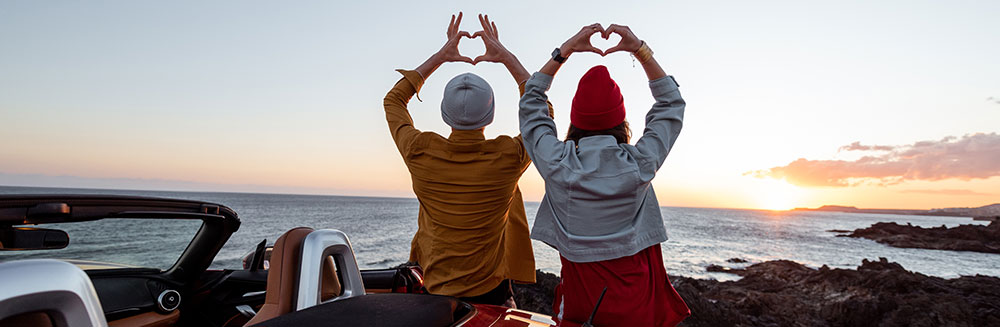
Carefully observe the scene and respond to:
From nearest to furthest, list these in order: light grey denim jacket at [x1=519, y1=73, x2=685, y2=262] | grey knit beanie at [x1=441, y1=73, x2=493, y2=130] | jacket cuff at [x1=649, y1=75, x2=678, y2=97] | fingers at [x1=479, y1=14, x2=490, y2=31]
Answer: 1. light grey denim jacket at [x1=519, y1=73, x2=685, y2=262]
2. jacket cuff at [x1=649, y1=75, x2=678, y2=97]
3. grey knit beanie at [x1=441, y1=73, x2=493, y2=130]
4. fingers at [x1=479, y1=14, x2=490, y2=31]

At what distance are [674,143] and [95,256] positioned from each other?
34.4 m

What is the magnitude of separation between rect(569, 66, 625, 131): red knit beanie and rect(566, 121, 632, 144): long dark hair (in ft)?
0.05

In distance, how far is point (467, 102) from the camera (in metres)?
2.54

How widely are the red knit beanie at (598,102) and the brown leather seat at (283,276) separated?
1.24 meters

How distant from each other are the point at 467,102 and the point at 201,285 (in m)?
2.31

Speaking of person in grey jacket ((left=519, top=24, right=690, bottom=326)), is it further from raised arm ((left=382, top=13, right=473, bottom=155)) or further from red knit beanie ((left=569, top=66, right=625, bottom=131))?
raised arm ((left=382, top=13, right=473, bottom=155))

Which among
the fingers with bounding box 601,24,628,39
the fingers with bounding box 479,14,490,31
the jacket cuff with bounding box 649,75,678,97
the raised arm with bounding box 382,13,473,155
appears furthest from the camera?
the fingers with bounding box 479,14,490,31

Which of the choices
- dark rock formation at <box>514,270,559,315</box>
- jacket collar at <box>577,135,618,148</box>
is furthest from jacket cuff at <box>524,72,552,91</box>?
dark rock formation at <box>514,270,559,315</box>

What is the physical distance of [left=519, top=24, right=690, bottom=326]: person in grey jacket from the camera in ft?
5.91

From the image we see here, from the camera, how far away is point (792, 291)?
38.9ft

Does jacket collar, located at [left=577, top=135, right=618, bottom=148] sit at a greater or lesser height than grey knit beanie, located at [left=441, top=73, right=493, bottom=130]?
lesser

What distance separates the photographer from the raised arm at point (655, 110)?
1.84 metres

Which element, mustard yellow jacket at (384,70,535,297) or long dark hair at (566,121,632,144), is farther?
mustard yellow jacket at (384,70,535,297)

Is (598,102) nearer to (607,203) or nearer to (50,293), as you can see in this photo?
(607,203)
